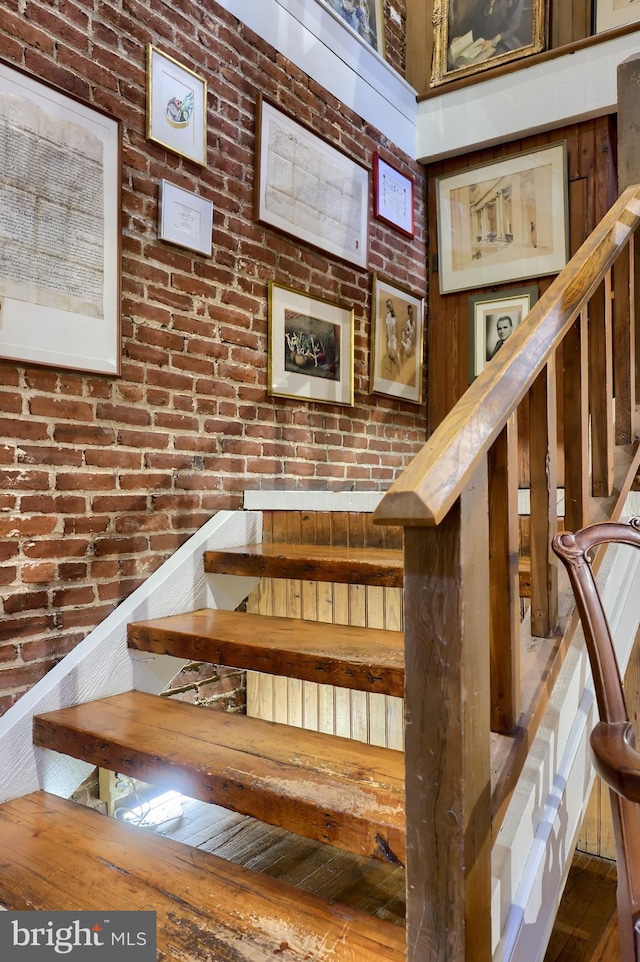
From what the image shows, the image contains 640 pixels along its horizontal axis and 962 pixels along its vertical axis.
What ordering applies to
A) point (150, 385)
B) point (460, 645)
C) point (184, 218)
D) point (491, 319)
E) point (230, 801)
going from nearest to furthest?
point (460, 645), point (230, 801), point (150, 385), point (184, 218), point (491, 319)

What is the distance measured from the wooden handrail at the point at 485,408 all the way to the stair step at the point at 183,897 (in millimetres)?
718

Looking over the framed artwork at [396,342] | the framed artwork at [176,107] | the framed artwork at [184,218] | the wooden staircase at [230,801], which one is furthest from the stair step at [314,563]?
the framed artwork at [176,107]

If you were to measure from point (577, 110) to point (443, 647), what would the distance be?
3.08 m

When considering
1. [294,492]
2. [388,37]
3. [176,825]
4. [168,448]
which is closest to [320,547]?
[294,492]

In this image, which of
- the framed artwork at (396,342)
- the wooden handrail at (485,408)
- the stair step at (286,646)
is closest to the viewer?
the wooden handrail at (485,408)

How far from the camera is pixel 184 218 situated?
7.06 ft

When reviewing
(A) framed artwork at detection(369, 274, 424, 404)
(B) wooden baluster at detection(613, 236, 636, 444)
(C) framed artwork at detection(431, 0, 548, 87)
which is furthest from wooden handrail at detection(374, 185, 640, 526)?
(C) framed artwork at detection(431, 0, 548, 87)

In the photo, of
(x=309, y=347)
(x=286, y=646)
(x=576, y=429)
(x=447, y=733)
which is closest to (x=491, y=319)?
(x=309, y=347)

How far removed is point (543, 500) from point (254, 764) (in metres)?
0.75

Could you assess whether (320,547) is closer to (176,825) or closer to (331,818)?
(176,825)

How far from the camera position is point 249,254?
96.5 inches

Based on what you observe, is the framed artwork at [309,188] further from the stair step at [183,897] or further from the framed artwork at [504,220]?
the stair step at [183,897]

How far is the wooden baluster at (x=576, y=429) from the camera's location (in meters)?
1.32

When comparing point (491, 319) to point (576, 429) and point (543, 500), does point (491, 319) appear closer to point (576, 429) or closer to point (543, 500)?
point (576, 429)
